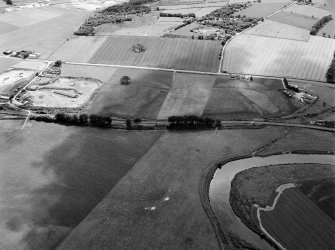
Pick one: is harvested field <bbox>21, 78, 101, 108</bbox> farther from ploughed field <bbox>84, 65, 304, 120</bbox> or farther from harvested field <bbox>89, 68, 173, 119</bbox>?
harvested field <bbox>89, 68, 173, 119</bbox>

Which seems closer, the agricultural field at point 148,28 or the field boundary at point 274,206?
the field boundary at point 274,206

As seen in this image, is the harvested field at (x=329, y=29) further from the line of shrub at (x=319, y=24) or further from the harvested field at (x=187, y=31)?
the harvested field at (x=187, y=31)

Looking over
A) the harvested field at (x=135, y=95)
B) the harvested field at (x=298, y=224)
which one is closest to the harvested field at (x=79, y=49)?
the harvested field at (x=135, y=95)

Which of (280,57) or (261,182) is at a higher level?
(280,57)

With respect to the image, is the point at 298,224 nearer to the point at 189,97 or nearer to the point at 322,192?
the point at 322,192

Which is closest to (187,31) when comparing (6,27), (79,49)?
(79,49)

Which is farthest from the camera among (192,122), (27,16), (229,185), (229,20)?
(27,16)

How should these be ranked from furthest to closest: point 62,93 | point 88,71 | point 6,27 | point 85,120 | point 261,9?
point 261,9 < point 6,27 < point 88,71 < point 62,93 < point 85,120
